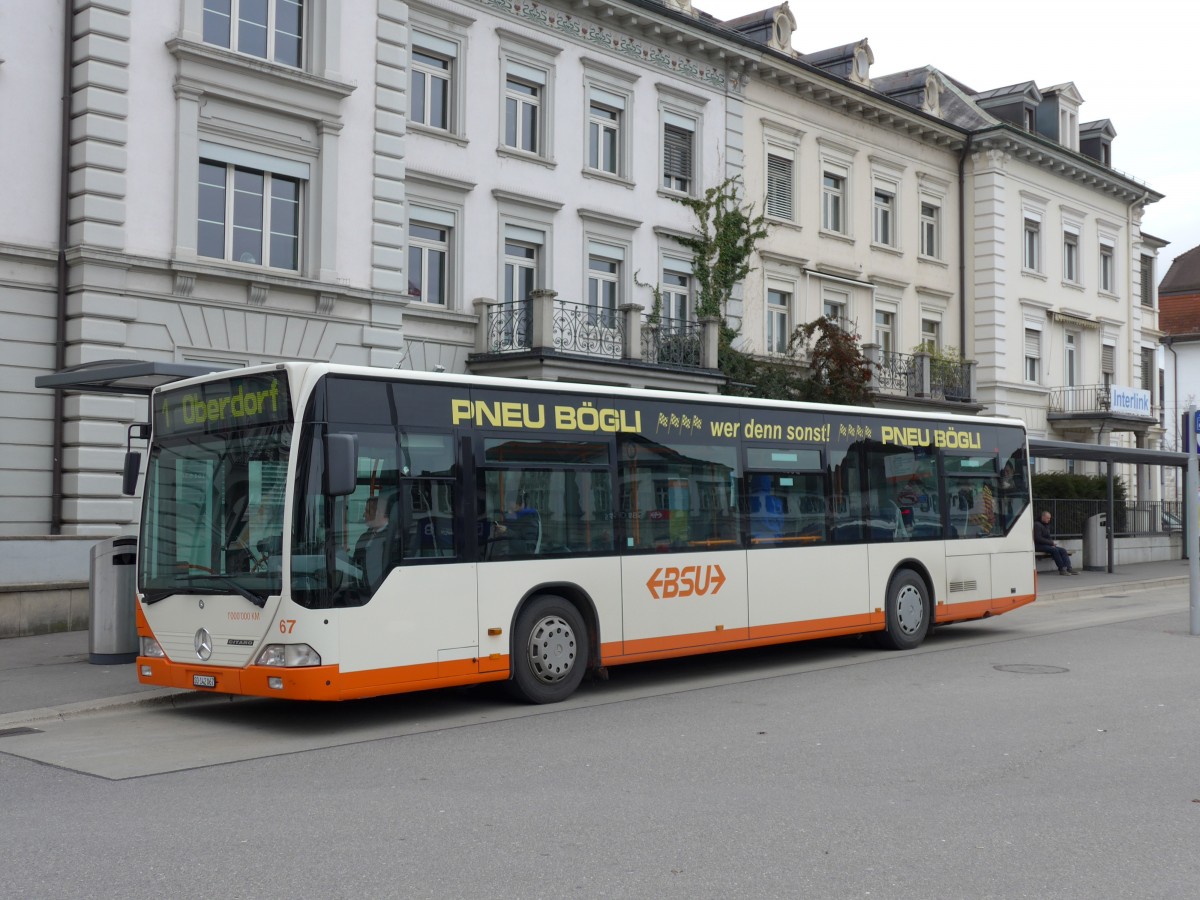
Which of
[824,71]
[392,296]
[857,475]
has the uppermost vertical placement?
[824,71]

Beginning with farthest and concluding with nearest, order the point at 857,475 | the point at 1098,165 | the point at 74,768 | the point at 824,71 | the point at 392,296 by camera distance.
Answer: the point at 1098,165
the point at 824,71
the point at 392,296
the point at 857,475
the point at 74,768

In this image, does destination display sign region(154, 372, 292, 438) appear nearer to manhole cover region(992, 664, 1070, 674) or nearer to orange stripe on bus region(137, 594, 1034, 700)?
orange stripe on bus region(137, 594, 1034, 700)

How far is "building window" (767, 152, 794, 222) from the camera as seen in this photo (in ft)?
104

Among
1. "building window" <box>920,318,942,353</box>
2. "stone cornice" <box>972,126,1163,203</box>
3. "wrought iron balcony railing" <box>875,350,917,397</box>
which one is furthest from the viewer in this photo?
"stone cornice" <box>972,126,1163,203</box>

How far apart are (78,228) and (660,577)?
10.5m

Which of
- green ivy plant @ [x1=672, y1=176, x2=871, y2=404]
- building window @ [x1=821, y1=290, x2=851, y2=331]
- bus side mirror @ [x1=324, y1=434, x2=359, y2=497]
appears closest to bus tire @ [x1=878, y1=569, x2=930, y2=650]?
bus side mirror @ [x1=324, y1=434, x2=359, y2=497]

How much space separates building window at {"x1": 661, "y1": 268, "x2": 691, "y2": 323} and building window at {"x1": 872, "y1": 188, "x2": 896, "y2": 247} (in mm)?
8523

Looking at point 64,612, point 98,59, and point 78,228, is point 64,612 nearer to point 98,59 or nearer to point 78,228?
point 78,228

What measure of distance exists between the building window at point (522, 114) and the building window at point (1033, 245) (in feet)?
67.1

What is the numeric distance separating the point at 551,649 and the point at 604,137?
17871mm

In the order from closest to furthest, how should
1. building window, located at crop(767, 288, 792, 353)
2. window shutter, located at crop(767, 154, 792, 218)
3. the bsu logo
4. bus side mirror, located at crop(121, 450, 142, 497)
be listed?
1. bus side mirror, located at crop(121, 450, 142, 497)
2. the bsu logo
3. window shutter, located at crop(767, 154, 792, 218)
4. building window, located at crop(767, 288, 792, 353)

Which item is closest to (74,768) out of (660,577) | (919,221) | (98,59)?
(660,577)

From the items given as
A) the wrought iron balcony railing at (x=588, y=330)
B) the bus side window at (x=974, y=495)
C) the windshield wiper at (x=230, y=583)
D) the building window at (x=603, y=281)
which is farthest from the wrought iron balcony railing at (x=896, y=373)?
the windshield wiper at (x=230, y=583)

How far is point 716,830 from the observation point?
6715mm
